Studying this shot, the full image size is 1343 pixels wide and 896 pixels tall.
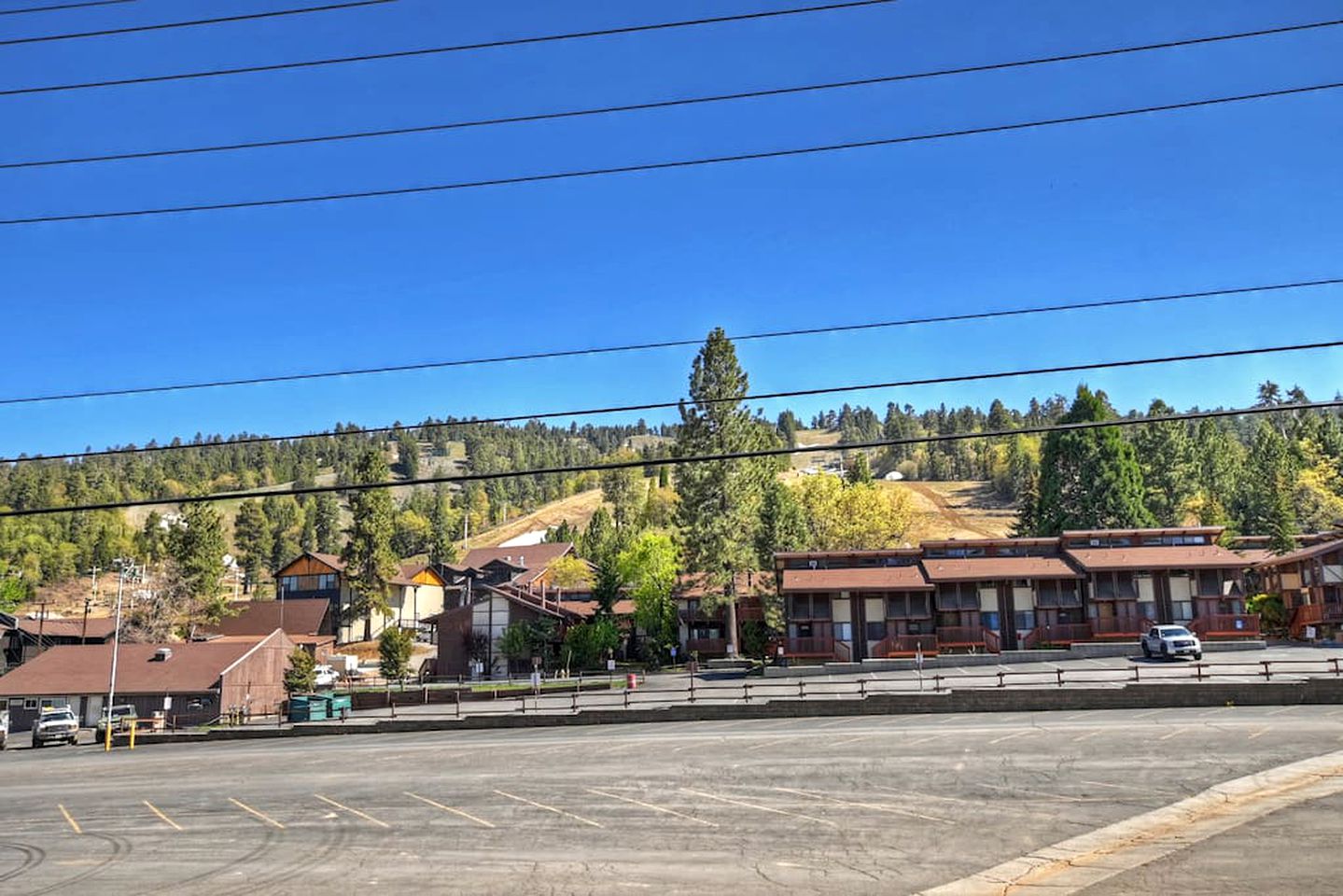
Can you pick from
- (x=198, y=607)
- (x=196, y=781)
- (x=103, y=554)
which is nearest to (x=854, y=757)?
(x=196, y=781)

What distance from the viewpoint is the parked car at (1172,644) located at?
1918 inches

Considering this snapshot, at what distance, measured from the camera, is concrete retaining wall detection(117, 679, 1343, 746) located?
36250 mm

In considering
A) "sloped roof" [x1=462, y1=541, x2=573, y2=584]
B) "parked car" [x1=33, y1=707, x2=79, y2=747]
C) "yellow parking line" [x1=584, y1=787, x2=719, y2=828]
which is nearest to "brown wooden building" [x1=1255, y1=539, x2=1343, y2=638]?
"yellow parking line" [x1=584, y1=787, x2=719, y2=828]

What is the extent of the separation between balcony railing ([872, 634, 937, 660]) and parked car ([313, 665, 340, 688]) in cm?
3912

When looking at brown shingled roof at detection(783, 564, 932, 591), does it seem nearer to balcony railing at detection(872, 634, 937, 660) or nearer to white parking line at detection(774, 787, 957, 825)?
balcony railing at detection(872, 634, 937, 660)

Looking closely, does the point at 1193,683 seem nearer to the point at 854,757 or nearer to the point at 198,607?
the point at 854,757

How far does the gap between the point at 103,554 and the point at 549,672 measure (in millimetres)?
154780

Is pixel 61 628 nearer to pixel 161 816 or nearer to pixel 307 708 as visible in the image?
pixel 307 708

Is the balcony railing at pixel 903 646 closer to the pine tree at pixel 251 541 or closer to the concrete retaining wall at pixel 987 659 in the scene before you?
the concrete retaining wall at pixel 987 659

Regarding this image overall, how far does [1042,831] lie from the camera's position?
19875mm

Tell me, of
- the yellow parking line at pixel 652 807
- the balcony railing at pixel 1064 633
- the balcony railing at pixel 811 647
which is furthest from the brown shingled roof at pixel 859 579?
the yellow parking line at pixel 652 807

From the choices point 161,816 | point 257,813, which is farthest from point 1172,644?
point 161,816

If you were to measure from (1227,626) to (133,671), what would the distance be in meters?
66.5

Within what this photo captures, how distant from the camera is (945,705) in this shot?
38844 mm
